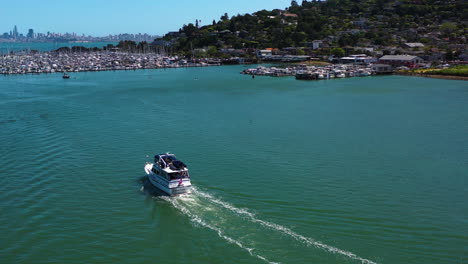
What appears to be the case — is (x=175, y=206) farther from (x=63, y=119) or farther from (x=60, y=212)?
(x=63, y=119)

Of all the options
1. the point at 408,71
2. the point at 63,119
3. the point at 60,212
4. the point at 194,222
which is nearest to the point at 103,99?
the point at 63,119

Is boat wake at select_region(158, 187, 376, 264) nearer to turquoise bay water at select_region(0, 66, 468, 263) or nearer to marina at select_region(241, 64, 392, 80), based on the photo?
turquoise bay water at select_region(0, 66, 468, 263)

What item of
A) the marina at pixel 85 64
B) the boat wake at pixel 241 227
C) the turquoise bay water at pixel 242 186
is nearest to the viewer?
the boat wake at pixel 241 227

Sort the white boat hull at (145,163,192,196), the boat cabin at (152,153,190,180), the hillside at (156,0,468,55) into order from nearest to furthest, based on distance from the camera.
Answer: the white boat hull at (145,163,192,196), the boat cabin at (152,153,190,180), the hillside at (156,0,468,55)

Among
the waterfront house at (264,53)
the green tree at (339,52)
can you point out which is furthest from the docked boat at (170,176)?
the waterfront house at (264,53)

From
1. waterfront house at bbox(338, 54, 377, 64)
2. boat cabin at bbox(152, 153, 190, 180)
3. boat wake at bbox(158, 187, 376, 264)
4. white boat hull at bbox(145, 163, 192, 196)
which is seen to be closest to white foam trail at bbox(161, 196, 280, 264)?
boat wake at bbox(158, 187, 376, 264)

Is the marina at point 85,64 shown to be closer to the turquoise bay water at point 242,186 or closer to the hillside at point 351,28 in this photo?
the hillside at point 351,28

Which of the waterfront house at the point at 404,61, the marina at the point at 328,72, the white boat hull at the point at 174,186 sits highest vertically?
the waterfront house at the point at 404,61

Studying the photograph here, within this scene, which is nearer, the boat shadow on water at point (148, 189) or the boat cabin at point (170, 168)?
the boat cabin at point (170, 168)
